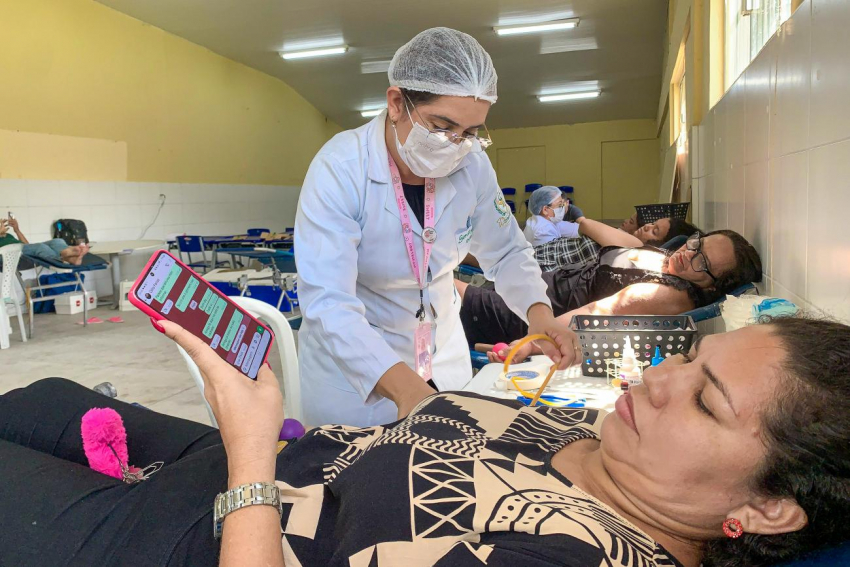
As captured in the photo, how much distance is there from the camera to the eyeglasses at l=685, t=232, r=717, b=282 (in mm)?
2362

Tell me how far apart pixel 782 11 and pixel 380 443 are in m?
1.66

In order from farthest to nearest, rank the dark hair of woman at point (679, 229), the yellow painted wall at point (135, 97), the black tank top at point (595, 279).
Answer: the yellow painted wall at point (135, 97) < the dark hair of woman at point (679, 229) < the black tank top at point (595, 279)

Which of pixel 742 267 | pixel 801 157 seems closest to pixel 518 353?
pixel 742 267

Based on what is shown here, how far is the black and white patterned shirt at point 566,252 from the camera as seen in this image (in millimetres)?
3986

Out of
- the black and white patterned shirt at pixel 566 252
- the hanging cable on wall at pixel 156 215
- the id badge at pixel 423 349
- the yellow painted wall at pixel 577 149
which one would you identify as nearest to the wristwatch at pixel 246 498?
the id badge at pixel 423 349

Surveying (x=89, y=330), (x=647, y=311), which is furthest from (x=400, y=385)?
(x=89, y=330)

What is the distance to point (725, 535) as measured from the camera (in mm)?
897

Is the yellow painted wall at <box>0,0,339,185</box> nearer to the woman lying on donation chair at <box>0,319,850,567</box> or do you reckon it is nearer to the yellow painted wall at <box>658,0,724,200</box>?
the yellow painted wall at <box>658,0,724,200</box>

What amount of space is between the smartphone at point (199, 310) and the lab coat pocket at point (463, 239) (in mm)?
817

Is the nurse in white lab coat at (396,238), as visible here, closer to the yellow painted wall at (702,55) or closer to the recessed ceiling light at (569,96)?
the yellow painted wall at (702,55)

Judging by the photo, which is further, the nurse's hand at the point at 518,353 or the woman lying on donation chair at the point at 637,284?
the woman lying on donation chair at the point at 637,284

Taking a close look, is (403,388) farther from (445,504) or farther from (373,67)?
(373,67)

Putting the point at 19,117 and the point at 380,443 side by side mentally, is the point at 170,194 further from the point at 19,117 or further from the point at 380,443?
the point at 380,443

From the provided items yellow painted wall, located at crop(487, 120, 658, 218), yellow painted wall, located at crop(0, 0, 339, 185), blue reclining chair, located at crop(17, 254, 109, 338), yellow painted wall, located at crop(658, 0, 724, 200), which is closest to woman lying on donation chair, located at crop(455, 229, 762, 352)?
yellow painted wall, located at crop(658, 0, 724, 200)
